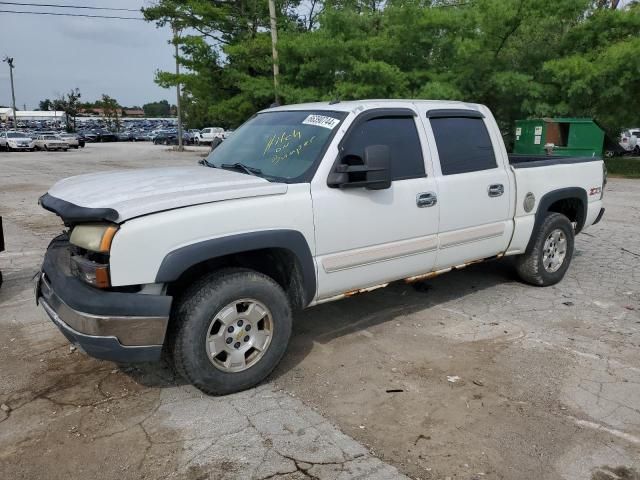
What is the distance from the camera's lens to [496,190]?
4949mm

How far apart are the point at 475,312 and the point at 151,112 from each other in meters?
178

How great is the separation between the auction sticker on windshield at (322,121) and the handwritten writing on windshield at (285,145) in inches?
4.4

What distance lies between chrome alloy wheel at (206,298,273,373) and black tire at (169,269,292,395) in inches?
1.1

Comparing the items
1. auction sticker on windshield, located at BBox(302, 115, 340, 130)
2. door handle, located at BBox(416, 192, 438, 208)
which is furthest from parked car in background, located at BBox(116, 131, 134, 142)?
door handle, located at BBox(416, 192, 438, 208)

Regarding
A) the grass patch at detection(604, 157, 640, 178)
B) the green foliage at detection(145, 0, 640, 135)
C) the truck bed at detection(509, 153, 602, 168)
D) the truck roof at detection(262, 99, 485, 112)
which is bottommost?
the grass patch at detection(604, 157, 640, 178)

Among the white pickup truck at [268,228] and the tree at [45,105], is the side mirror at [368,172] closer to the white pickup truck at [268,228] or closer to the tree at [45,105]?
the white pickup truck at [268,228]

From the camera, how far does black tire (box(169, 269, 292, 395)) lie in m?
→ 3.32

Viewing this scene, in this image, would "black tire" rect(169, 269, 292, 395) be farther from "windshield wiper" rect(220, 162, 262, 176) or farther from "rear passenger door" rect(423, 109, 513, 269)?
"rear passenger door" rect(423, 109, 513, 269)

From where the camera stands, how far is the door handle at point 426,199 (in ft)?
14.1

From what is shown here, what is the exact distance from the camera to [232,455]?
9.71ft

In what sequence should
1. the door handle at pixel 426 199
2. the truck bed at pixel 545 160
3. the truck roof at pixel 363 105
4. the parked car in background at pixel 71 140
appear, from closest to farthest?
the truck roof at pixel 363 105 → the door handle at pixel 426 199 → the truck bed at pixel 545 160 → the parked car in background at pixel 71 140

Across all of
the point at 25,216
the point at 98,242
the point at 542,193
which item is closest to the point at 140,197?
the point at 98,242

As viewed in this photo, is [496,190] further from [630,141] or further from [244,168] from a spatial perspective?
[630,141]

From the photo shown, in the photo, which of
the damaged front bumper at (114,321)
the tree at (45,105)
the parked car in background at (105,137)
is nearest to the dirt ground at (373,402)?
the damaged front bumper at (114,321)
